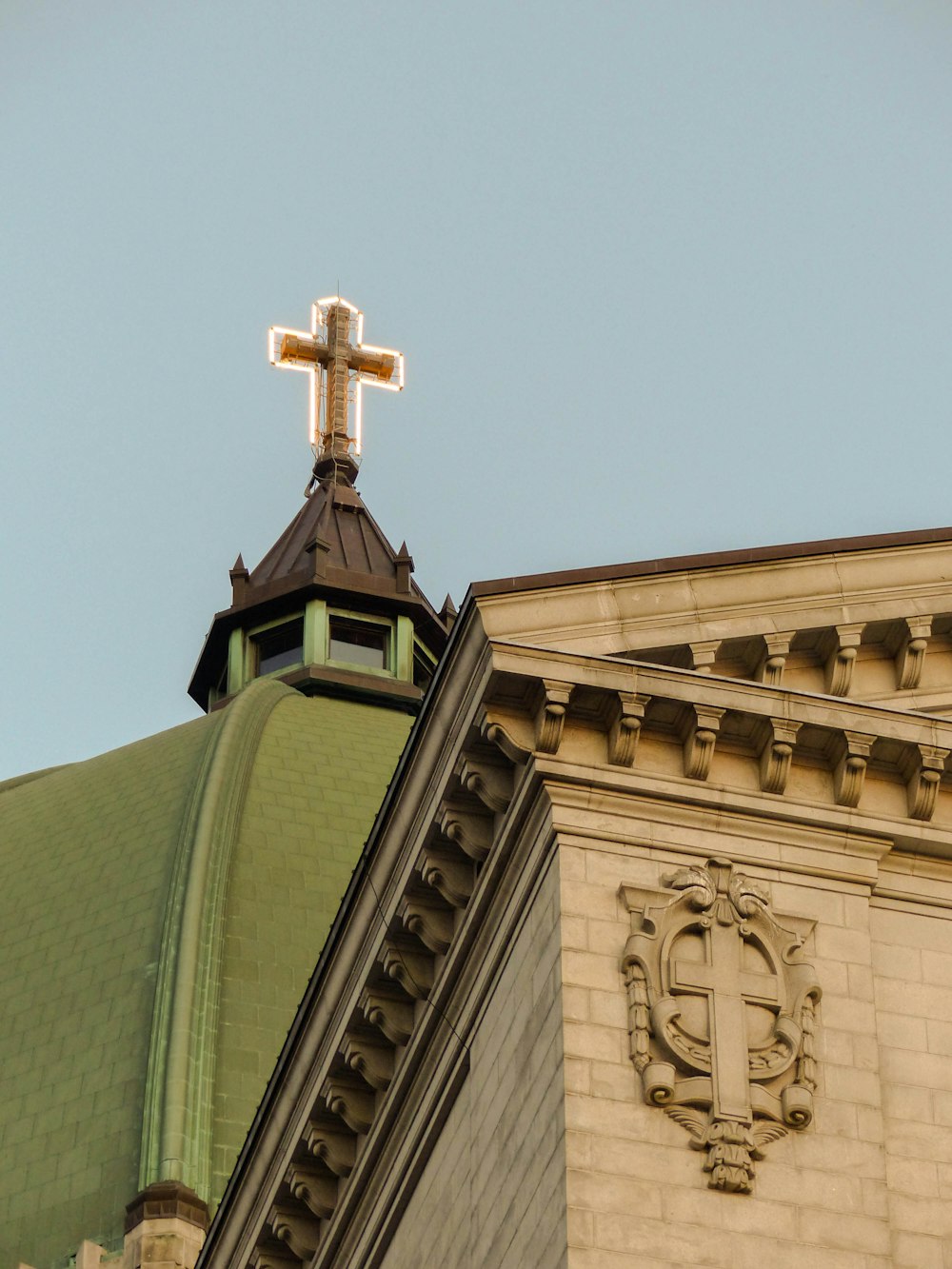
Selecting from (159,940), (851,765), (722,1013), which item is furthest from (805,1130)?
(159,940)

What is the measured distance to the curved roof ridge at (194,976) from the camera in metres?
57.5

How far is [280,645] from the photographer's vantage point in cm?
8125

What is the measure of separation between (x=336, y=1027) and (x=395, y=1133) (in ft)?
3.65

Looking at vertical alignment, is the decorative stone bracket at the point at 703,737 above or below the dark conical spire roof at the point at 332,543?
below

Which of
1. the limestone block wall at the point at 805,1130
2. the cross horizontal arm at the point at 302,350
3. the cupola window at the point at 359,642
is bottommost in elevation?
the limestone block wall at the point at 805,1130

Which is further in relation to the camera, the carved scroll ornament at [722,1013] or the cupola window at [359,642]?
the cupola window at [359,642]

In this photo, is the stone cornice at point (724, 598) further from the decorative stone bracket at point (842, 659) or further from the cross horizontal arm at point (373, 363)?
the cross horizontal arm at point (373, 363)

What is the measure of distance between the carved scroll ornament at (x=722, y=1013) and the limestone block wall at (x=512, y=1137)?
2.31ft

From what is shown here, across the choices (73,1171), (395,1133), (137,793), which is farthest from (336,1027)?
(137,793)

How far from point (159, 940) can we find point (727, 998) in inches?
1428

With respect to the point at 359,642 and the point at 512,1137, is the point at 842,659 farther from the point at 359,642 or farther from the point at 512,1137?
the point at 359,642

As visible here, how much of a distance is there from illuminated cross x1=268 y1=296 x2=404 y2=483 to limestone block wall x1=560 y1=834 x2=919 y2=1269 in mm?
56133

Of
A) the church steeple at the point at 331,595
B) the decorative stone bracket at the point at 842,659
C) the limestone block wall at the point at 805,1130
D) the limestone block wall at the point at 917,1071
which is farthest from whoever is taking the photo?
the church steeple at the point at 331,595

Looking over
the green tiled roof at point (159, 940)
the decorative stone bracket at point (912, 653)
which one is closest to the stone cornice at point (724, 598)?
the decorative stone bracket at point (912, 653)
